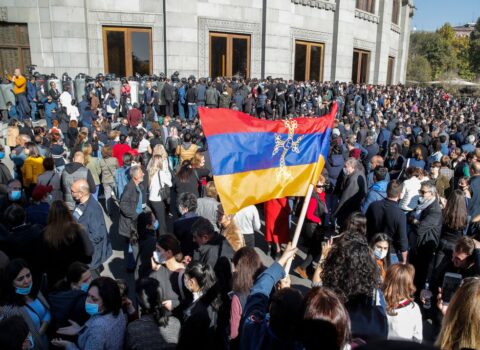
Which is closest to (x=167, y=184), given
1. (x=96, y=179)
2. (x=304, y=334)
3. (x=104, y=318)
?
(x=96, y=179)

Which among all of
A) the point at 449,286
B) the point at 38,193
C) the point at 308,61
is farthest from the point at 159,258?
the point at 308,61

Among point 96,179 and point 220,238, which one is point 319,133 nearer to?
point 220,238

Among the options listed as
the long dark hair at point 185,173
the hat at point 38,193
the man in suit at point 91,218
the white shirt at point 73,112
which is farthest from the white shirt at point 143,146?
the white shirt at point 73,112

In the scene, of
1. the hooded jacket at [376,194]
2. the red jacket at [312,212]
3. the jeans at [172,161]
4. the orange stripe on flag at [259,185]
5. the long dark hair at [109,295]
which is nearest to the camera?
the long dark hair at [109,295]

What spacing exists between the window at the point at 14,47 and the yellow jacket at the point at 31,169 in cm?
1488

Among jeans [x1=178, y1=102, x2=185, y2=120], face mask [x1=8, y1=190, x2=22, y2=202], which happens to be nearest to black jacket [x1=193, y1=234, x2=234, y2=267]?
face mask [x1=8, y1=190, x2=22, y2=202]

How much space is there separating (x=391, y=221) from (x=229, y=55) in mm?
18862

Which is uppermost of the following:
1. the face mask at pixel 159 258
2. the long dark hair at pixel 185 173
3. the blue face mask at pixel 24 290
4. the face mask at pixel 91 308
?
the long dark hair at pixel 185 173

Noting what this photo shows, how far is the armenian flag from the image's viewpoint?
13.0 ft

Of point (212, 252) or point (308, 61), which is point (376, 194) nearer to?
point (212, 252)

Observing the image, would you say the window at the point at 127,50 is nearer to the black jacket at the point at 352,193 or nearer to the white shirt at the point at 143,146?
the white shirt at the point at 143,146

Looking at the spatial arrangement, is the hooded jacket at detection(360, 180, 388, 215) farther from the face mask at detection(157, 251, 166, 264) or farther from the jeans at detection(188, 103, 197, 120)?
the jeans at detection(188, 103, 197, 120)

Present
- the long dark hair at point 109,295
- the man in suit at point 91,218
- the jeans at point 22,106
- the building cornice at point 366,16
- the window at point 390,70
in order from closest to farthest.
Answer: the long dark hair at point 109,295
the man in suit at point 91,218
the jeans at point 22,106
the building cornice at point 366,16
the window at point 390,70

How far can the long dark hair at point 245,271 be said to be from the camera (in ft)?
11.5
